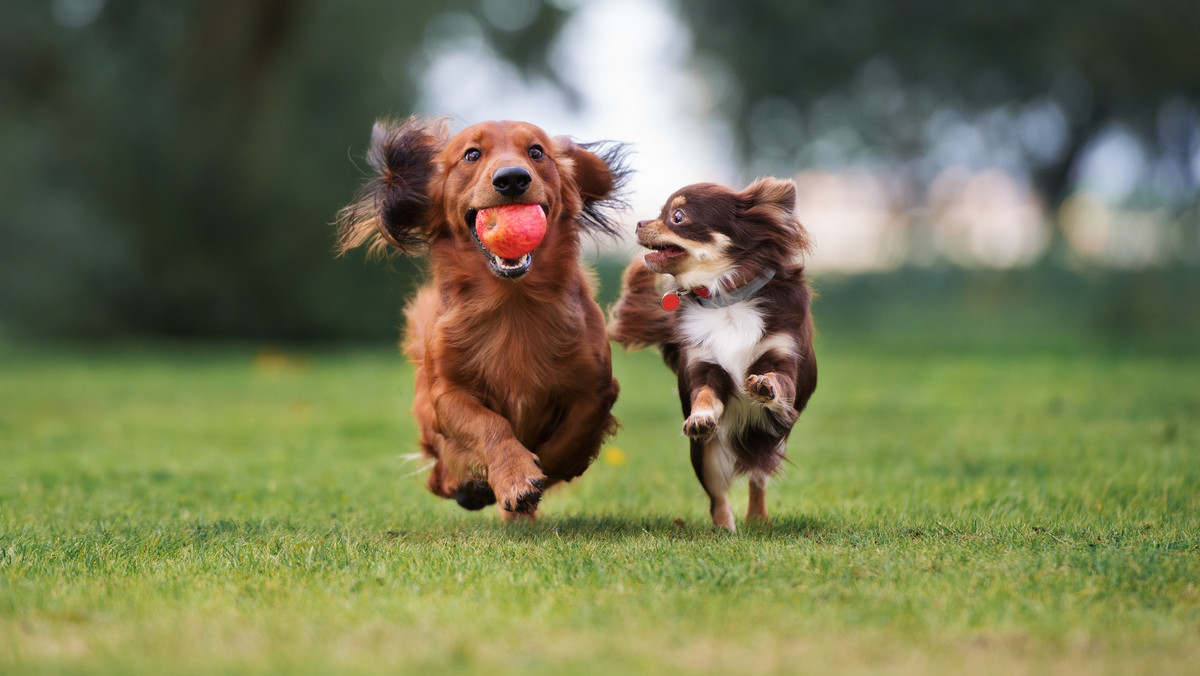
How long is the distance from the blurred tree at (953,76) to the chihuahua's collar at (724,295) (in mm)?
14035

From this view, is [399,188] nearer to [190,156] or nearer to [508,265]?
[508,265]

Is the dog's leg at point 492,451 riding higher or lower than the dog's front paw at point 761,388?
lower

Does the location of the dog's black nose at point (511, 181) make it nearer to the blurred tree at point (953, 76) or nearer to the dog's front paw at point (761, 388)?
the dog's front paw at point (761, 388)

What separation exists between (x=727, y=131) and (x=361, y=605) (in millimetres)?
21859

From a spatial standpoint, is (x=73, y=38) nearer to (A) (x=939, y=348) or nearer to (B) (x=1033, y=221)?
(A) (x=939, y=348)

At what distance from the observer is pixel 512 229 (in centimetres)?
434

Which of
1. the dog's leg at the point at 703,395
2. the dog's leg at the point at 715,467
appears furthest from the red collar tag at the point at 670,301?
the dog's leg at the point at 715,467

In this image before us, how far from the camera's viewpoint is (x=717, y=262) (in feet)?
14.4

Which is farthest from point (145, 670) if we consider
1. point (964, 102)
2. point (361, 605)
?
point (964, 102)

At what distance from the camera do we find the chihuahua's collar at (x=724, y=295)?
14.3 ft

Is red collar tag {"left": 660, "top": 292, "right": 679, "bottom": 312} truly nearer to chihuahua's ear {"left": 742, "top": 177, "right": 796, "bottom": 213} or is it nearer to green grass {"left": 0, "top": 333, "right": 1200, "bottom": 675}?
chihuahua's ear {"left": 742, "top": 177, "right": 796, "bottom": 213}

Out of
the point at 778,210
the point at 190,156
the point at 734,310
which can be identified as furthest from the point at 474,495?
the point at 190,156

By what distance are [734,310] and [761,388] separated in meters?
0.49

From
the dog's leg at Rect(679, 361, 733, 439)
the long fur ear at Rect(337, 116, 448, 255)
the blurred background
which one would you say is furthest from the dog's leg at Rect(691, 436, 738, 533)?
the blurred background
